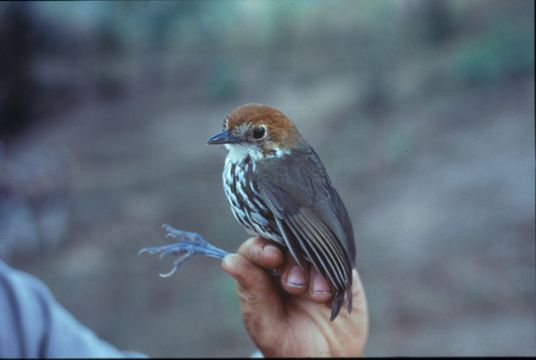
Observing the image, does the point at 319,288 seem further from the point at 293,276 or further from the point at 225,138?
the point at 225,138

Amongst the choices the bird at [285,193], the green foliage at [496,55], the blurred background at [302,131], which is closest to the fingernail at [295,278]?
the bird at [285,193]

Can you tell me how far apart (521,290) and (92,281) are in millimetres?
4726

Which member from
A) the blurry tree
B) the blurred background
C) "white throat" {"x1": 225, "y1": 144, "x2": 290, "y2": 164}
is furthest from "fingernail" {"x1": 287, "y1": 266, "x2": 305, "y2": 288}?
the blurry tree

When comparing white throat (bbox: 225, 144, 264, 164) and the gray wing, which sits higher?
white throat (bbox: 225, 144, 264, 164)

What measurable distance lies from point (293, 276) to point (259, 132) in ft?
1.41

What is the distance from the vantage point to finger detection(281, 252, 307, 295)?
159cm

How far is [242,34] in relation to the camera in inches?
215

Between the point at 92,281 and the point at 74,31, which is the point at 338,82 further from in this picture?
the point at 92,281

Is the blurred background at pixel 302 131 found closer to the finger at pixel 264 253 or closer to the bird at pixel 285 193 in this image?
the finger at pixel 264 253

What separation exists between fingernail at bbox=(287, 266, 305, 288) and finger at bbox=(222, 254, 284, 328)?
14 centimetres

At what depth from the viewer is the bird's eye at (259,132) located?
4.83ft

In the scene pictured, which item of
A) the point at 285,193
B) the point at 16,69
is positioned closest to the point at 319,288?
the point at 285,193

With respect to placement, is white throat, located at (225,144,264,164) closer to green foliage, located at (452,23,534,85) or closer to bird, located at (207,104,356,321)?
bird, located at (207,104,356,321)

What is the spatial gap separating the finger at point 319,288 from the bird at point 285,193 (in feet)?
0.11
